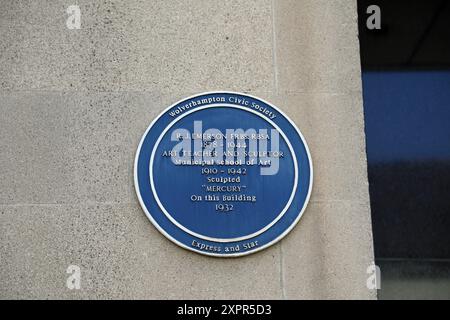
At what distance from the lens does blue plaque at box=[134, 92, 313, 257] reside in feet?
18.7

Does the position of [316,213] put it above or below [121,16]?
below

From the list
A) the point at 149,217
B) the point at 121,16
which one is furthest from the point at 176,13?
the point at 149,217

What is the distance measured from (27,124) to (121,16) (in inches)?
56.7

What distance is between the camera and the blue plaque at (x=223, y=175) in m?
5.70

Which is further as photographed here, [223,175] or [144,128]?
[144,128]

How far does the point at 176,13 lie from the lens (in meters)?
6.35

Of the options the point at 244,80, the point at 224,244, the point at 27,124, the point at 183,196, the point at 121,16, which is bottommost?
the point at 224,244

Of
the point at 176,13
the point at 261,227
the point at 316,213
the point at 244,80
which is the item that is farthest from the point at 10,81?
the point at 316,213

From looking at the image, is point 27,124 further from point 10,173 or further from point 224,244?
point 224,244

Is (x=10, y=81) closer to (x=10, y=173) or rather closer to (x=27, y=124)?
(x=27, y=124)

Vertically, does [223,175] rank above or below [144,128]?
below

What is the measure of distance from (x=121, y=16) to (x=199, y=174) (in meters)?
1.86

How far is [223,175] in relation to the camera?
5828mm
